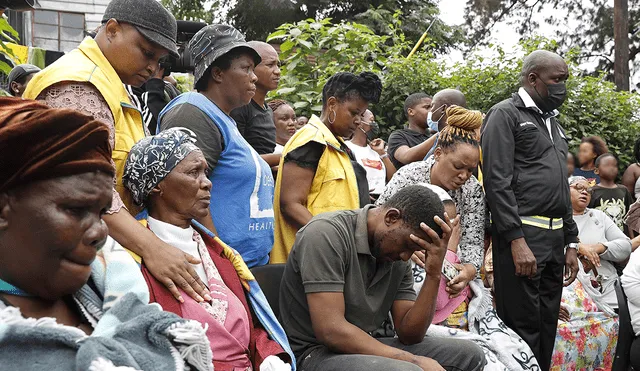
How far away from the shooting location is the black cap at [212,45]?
3.75 metres

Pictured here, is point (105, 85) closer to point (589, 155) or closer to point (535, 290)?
point (535, 290)

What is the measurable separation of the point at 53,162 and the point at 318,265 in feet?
6.18

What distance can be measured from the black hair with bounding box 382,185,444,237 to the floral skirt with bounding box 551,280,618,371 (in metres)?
2.61

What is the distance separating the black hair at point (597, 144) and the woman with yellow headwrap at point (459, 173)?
199 inches

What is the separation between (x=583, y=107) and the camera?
10180 mm

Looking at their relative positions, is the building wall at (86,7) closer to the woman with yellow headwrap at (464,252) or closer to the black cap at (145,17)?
the woman with yellow headwrap at (464,252)

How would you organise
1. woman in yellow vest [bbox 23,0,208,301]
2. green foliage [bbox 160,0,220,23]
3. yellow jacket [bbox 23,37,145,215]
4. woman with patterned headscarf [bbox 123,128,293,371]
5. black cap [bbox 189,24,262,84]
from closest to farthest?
1. woman in yellow vest [bbox 23,0,208,301]
2. yellow jacket [bbox 23,37,145,215]
3. woman with patterned headscarf [bbox 123,128,293,371]
4. black cap [bbox 189,24,262,84]
5. green foliage [bbox 160,0,220,23]

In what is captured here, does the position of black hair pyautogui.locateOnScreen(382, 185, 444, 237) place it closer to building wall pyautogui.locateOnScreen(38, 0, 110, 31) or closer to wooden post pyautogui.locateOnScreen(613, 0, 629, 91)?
building wall pyautogui.locateOnScreen(38, 0, 110, 31)

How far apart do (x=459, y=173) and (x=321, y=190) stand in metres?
0.92

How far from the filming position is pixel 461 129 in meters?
4.75

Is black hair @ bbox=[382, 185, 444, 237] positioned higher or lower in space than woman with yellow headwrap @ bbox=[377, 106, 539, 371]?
higher

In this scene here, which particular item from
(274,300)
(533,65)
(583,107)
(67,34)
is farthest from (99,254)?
(67,34)

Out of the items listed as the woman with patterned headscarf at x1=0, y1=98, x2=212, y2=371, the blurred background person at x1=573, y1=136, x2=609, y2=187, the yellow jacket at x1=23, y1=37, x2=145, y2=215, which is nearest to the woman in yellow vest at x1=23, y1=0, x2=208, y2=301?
the yellow jacket at x1=23, y1=37, x2=145, y2=215

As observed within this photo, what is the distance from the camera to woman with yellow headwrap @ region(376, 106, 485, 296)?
183 inches
